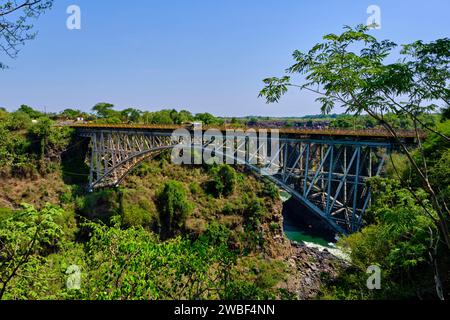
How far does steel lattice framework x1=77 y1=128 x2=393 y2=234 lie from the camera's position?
16.0 m

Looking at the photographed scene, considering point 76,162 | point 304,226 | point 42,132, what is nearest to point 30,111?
point 42,132

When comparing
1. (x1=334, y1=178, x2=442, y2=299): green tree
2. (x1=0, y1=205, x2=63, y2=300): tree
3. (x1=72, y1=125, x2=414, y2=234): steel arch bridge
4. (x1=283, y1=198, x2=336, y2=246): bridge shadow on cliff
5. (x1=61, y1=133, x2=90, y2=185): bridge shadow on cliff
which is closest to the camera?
(x1=0, y1=205, x2=63, y2=300): tree

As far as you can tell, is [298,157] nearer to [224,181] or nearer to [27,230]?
[27,230]

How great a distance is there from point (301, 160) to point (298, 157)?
59.4 inches

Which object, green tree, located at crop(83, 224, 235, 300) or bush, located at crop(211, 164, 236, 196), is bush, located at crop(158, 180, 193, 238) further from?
green tree, located at crop(83, 224, 235, 300)

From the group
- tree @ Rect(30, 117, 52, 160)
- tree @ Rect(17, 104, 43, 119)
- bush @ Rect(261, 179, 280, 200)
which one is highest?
tree @ Rect(17, 104, 43, 119)

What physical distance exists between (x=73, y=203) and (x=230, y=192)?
16090 millimetres

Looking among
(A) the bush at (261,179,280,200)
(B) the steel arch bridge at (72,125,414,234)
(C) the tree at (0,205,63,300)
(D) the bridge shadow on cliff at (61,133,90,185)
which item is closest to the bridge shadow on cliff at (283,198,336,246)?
(A) the bush at (261,179,280,200)

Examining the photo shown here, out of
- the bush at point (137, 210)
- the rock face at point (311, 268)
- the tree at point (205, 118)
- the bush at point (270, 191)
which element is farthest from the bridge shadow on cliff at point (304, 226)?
the bush at point (137, 210)

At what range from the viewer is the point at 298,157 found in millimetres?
18312

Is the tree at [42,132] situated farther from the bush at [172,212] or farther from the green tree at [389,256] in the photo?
the green tree at [389,256]
